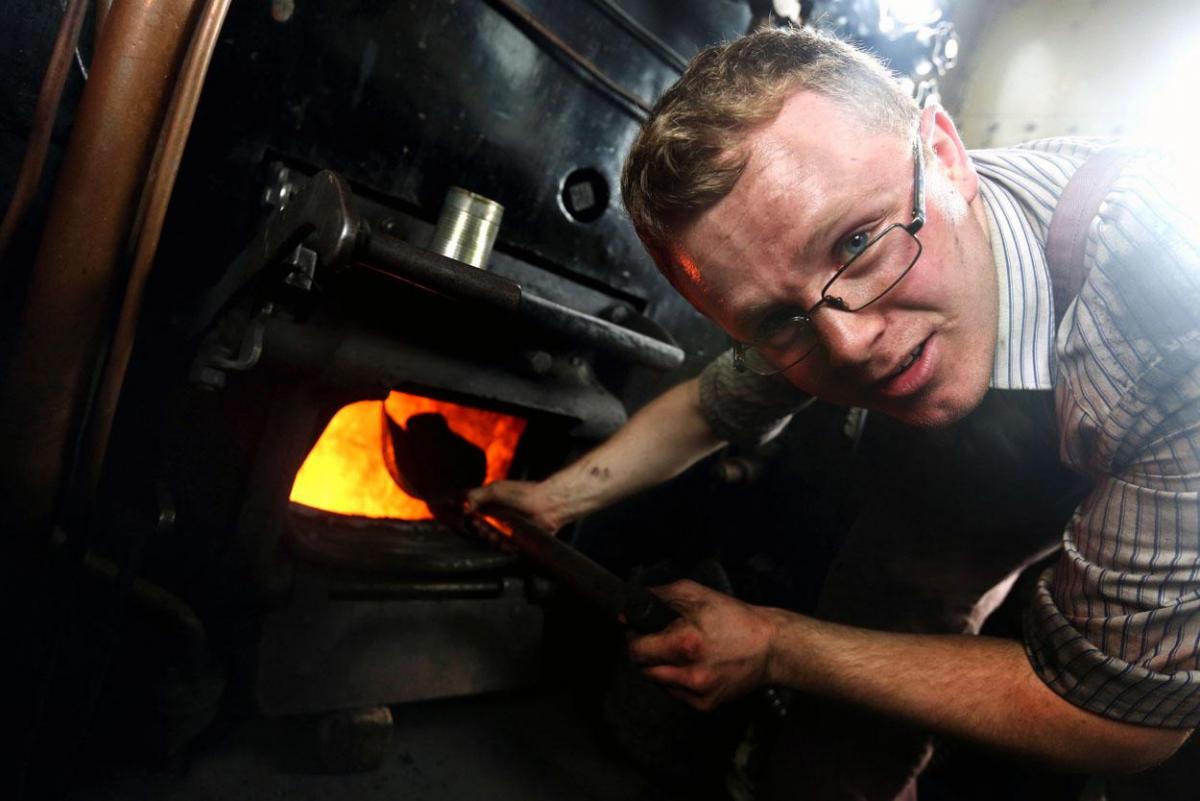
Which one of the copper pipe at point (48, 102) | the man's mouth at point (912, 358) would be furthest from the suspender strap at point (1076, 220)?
the copper pipe at point (48, 102)

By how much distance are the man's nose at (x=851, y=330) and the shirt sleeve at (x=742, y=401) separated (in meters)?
0.62

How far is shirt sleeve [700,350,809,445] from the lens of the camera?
188cm

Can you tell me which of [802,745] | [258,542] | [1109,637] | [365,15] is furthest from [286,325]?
[802,745]

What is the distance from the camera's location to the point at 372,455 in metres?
2.40

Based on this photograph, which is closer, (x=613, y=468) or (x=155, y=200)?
(x=155, y=200)

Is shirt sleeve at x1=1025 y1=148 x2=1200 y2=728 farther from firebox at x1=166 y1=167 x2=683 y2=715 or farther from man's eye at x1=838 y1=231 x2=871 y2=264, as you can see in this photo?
firebox at x1=166 y1=167 x2=683 y2=715

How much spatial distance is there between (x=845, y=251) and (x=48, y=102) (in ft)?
5.02

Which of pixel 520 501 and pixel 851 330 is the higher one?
pixel 851 330

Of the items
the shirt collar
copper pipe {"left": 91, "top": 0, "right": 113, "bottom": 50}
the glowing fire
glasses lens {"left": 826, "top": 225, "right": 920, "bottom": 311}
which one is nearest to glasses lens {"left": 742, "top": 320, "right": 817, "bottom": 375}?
glasses lens {"left": 826, "top": 225, "right": 920, "bottom": 311}

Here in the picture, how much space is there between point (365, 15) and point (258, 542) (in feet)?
4.47

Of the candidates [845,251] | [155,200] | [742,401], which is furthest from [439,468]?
[845,251]

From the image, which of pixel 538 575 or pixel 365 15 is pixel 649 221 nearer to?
pixel 365 15

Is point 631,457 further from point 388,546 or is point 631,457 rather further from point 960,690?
point 960,690

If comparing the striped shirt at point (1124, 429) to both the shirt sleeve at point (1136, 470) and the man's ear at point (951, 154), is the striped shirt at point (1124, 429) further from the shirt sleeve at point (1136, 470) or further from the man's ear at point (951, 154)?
the man's ear at point (951, 154)
